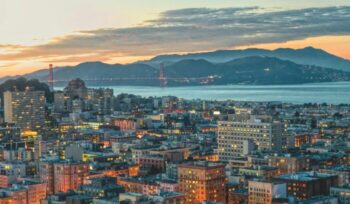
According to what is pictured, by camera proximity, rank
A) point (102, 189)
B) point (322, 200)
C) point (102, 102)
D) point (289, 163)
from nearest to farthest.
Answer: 1. point (322, 200)
2. point (102, 189)
3. point (289, 163)
4. point (102, 102)

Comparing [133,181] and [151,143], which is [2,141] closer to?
[151,143]

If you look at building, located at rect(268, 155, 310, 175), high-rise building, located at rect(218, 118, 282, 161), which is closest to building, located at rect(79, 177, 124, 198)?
building, located at rect(268, 155, 310, 175)

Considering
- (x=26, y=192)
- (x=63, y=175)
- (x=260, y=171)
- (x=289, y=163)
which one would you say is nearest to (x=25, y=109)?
(x=63, y=175)

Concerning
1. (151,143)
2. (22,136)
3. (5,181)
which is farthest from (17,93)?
(5,181)

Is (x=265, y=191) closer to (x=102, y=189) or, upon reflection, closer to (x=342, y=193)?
(x=342, y=193)

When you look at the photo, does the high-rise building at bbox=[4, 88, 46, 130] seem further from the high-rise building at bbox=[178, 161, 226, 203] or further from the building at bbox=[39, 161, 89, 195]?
the high-rise building at bbox=[178, 161, 226, 203]

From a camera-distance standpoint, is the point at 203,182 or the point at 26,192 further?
the point at 203,182

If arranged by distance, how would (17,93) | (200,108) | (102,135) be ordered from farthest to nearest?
1. (200,108)
2. (17,93)
3. (102,135)
